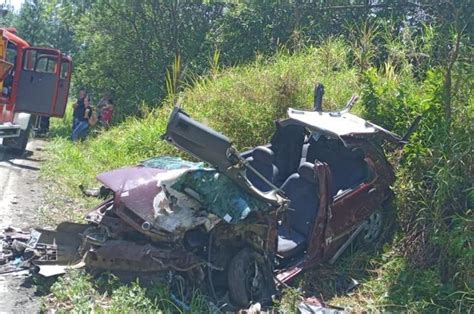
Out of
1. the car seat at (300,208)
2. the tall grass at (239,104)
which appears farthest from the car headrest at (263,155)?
the tall grass at (239,104)

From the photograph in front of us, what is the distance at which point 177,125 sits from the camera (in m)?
4.81

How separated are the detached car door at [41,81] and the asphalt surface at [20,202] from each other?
1028 millimetres

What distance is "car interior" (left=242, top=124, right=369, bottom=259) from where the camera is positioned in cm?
576

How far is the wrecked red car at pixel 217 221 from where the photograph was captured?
4.93 m

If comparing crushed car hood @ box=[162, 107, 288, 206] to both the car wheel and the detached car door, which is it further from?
the detached car door

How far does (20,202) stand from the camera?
8.08m

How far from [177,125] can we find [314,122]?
2.02m

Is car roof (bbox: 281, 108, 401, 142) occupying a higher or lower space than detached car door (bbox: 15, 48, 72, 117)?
higher

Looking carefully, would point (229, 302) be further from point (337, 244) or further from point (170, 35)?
point (170, 35)

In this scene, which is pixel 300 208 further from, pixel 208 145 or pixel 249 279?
pixel 208 145

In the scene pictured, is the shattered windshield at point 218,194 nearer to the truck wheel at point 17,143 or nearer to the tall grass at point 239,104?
the tall grass at point 239,104

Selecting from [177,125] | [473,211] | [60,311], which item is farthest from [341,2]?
[60,311]

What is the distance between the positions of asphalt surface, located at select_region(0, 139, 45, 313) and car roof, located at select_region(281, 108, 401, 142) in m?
3.21

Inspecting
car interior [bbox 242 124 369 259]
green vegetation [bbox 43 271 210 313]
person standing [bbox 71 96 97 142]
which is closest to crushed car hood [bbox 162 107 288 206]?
car interior [bbox 242 124 369 259]
